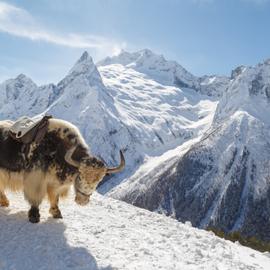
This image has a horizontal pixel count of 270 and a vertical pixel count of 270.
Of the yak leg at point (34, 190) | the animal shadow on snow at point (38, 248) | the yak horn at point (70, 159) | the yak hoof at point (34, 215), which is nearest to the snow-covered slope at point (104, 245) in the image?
the animal shadow on snow at point (38, 248)

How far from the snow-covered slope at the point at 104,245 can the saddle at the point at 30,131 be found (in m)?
1.96

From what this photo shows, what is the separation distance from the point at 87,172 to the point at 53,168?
3.71 ft

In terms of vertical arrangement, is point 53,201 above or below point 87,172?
below

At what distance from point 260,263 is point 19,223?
5.98m

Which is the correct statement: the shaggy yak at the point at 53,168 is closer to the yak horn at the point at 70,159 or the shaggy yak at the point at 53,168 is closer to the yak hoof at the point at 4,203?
the yak horn at the point at 70,159

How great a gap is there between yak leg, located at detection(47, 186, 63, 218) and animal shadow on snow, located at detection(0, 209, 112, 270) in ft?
1.37

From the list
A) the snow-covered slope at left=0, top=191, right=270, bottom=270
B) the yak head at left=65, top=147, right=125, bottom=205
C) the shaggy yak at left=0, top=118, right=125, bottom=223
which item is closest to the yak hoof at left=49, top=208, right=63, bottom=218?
the shaggy yak at left=0, top=118, right=125, bottom=223

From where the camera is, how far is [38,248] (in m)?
12.2

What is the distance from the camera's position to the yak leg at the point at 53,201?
14.4 meters

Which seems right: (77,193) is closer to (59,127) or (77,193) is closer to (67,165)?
(67,165)

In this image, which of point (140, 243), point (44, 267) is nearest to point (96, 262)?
point (44, 267)

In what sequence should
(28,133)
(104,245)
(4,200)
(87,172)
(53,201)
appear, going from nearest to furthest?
1. (104,245)
2. (87,172)
3. (28,133)
4. (53,201)
5. (4,200)

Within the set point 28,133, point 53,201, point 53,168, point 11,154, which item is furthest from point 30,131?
point 53,201

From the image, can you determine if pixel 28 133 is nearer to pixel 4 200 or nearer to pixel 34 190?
pixel 34 190
